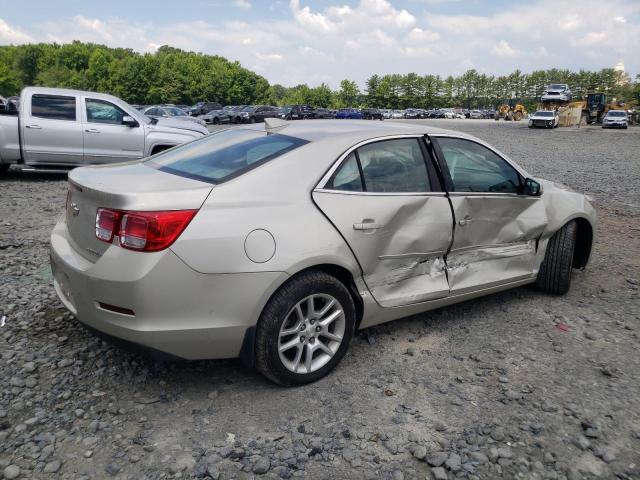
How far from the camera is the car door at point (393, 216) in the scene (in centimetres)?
318

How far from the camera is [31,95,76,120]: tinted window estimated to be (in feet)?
32.2

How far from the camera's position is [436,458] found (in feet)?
8.39

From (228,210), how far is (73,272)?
91 centimetres

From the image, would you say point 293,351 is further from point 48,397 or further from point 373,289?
point 48,397

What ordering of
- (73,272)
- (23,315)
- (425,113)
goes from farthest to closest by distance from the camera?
(425,113)
(23,315)
(73,272)

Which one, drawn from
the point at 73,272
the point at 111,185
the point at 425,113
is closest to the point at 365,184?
the point at 111,185

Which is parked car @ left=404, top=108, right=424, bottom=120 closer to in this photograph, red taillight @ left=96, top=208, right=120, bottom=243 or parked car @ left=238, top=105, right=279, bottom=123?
parked car @ left=238, top=105, right=279, bottom=123

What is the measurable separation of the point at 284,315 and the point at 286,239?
1.35 feet

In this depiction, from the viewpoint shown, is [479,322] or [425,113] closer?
[479,322]

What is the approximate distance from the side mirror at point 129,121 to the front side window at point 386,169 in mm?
7845

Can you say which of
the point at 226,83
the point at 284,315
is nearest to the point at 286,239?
the point at 284,315

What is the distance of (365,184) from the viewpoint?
3.34 metres

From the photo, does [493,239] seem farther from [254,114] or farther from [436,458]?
[254,114]

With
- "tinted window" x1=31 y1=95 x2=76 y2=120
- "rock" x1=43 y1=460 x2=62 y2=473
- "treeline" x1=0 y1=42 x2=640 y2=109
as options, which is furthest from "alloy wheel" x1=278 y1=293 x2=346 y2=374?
"treeline" x1=0 y1=42 x2=640 y2=109
